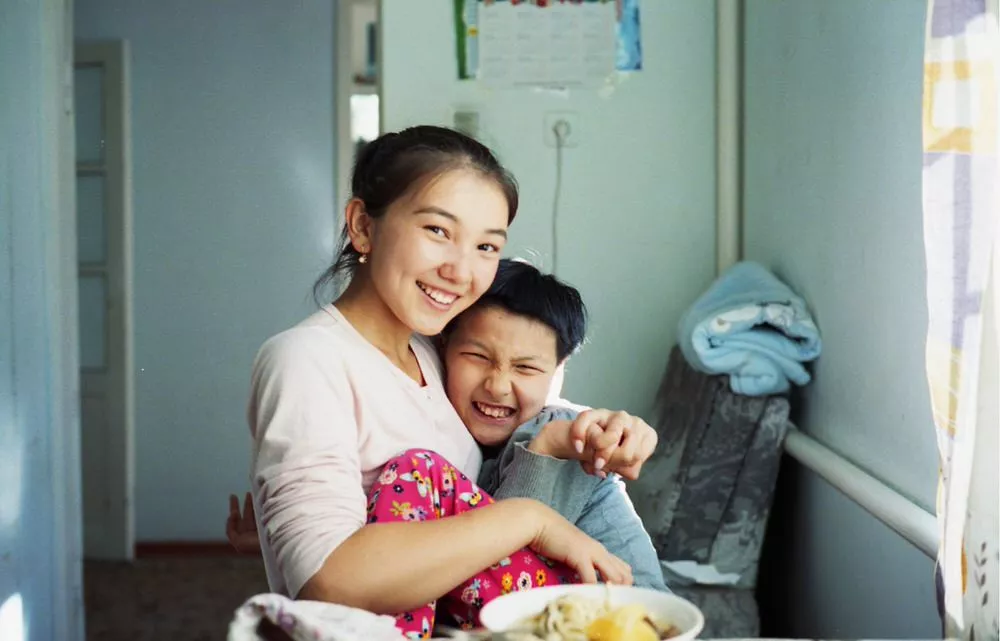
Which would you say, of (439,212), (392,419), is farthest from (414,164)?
(392,419)

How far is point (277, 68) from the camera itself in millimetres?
4168

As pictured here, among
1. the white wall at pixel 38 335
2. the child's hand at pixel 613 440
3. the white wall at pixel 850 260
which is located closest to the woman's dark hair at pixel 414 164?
the child's hand at pixel 613 440

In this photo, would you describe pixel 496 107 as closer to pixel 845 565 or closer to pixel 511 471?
pixel 845 565

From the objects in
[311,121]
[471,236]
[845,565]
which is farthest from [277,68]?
[471,236]

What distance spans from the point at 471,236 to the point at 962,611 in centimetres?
61

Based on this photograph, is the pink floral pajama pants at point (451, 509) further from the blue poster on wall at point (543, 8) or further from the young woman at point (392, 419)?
the blue poster on wall at point (543, 8)

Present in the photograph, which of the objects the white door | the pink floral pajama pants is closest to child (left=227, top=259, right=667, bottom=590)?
the pink floral pajama pants

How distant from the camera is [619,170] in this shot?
2.61m

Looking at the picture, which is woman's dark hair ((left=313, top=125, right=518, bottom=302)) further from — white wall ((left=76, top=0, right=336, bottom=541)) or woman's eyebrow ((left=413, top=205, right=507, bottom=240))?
white wall ((left=76, top=0, right=336, bottom=541))

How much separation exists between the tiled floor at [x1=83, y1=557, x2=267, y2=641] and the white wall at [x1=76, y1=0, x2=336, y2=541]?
398 millimetres

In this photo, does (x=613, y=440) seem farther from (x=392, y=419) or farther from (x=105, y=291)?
(x=105, y=291)

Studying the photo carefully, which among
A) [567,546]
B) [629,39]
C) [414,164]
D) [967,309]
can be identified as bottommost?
[567,546]

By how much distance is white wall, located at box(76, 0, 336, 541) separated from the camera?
4.15 m

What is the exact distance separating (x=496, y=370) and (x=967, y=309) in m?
0.52
